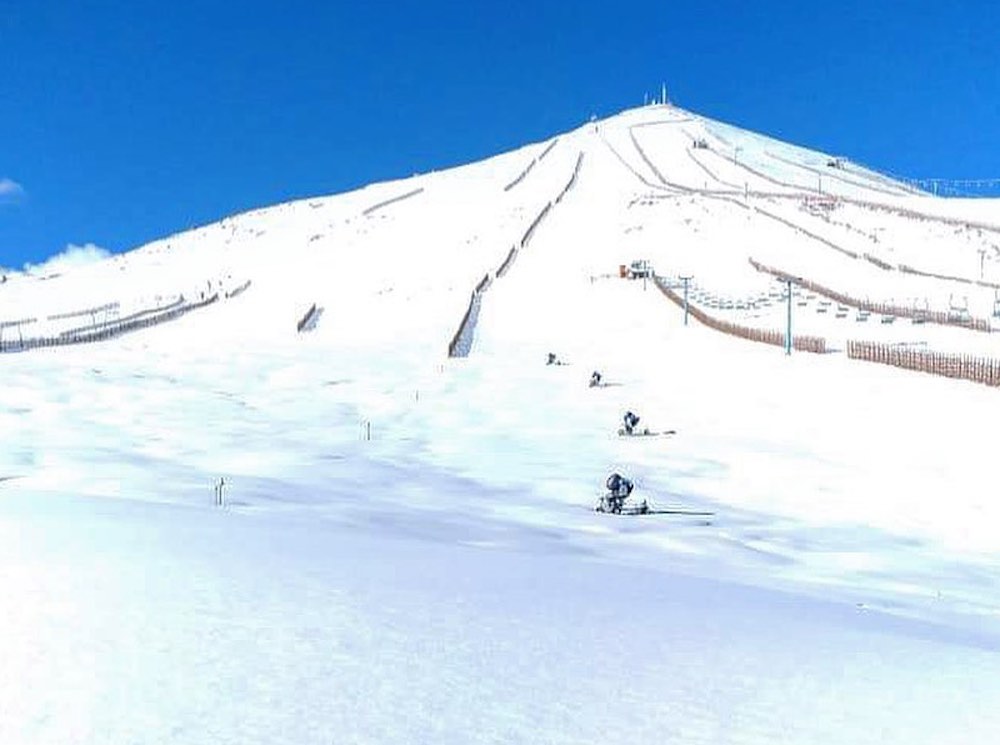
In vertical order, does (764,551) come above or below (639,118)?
below

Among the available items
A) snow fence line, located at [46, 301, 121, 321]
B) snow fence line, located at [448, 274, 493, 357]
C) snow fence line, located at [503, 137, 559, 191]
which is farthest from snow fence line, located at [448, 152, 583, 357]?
snow fence line, located at [46, 301, 121, 321]

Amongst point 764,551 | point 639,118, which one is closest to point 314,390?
point 764,551

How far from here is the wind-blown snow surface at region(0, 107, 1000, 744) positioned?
484cm

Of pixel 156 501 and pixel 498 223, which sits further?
pixel 498 223

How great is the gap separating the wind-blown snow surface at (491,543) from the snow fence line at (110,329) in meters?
1.50

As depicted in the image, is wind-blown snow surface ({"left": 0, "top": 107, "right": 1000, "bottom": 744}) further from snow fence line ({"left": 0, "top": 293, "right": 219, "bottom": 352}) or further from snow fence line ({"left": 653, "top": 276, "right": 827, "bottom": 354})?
snow fence line ({"left": 0, "top": 293, "right": 219, "bottom": 352})

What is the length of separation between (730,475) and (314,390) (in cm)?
1447

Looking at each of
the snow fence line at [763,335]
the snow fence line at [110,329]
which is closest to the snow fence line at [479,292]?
the snow fence line at [763,335]

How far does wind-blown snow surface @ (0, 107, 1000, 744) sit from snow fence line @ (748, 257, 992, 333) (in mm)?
3202

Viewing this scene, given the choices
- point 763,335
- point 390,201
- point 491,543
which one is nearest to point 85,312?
point 763,335

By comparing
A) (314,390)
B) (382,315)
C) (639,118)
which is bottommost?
(314,390)

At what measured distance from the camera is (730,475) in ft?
63.9

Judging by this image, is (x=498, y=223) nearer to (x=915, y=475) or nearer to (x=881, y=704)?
(x=915, y=475)

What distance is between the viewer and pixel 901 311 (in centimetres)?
5194
